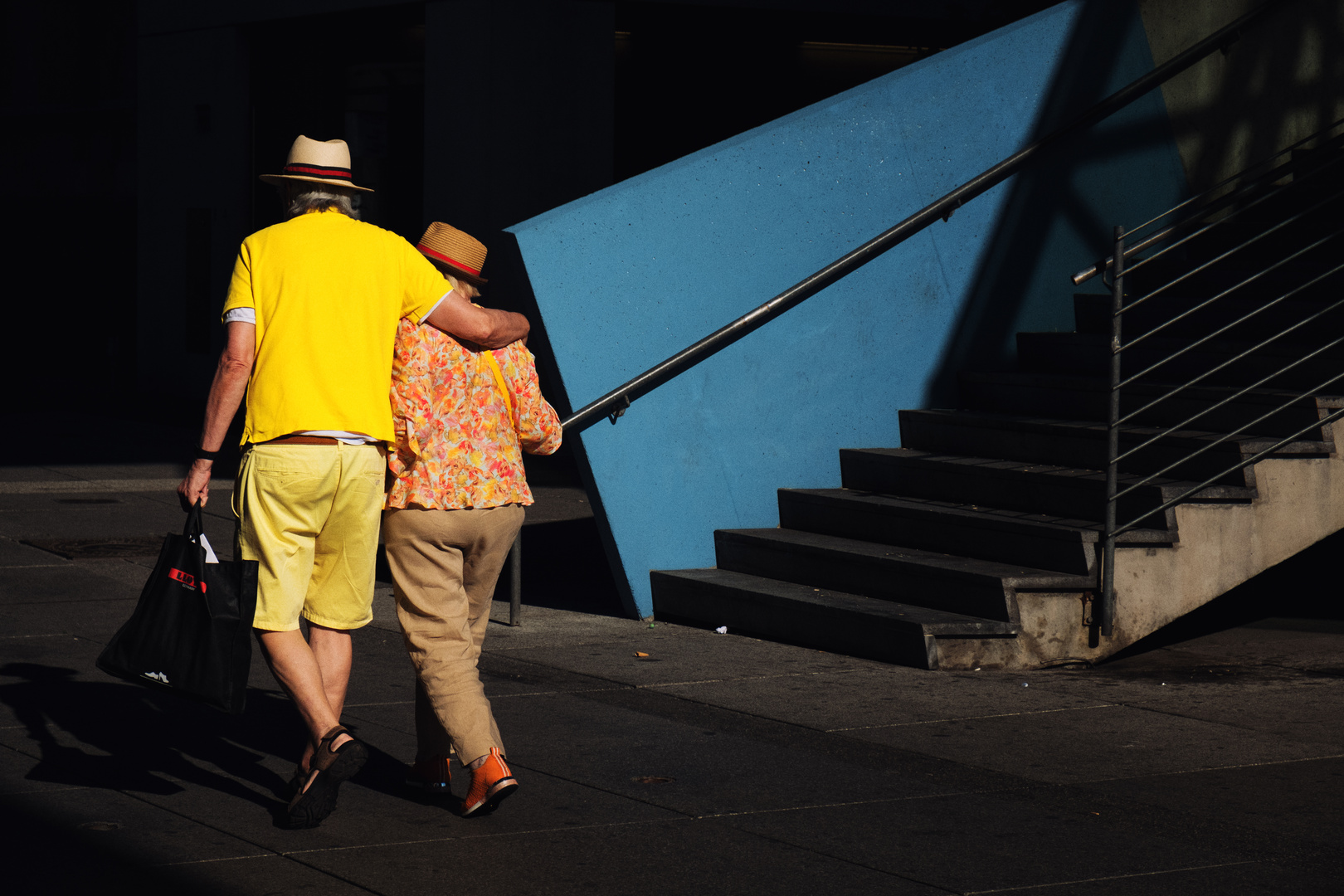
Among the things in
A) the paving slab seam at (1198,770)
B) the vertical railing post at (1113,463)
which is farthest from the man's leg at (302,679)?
the vertical railing post at (1113,463)

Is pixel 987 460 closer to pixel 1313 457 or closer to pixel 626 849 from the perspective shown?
pixel 1313 457

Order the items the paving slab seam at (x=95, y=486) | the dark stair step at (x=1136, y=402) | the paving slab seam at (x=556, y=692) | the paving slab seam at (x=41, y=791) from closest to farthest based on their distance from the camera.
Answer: the paving slab seam at (x=41, y=791), the paving slab seam at (x=556, y=692), the dark stair step at (x=1136, y=402), the paving slab seam at (x=95, y=486)

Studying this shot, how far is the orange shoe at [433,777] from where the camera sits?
5.11 m

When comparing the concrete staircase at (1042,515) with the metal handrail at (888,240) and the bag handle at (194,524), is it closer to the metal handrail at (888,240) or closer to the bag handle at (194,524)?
the metal handrail at (888,240)

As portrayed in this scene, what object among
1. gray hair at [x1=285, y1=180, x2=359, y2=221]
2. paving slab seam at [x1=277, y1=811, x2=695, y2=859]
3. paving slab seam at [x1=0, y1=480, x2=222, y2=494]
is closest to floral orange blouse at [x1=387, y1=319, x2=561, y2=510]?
gray hair at [x1=285, y1=180, x2=359, y2=221]

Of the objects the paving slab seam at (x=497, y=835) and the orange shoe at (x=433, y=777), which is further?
the orange shoe at (x=433, y=777)

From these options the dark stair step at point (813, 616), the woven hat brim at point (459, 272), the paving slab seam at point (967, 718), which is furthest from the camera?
the dark stair step at point (813, 616)

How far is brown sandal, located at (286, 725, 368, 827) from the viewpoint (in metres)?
4.65

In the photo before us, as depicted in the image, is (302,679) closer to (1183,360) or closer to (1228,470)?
(1228,470)

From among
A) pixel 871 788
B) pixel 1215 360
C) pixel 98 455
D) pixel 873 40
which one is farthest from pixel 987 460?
pixel 873 40

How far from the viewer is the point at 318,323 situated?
15.5ft

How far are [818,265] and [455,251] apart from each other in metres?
3.86

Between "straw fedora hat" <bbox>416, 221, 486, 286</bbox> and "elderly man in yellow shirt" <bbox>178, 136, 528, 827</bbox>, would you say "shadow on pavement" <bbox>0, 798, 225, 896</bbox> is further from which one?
"straw fedora hat" <bbox>416, 221, 486, 286</bbox>

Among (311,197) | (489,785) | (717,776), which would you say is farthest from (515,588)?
(311,197)
